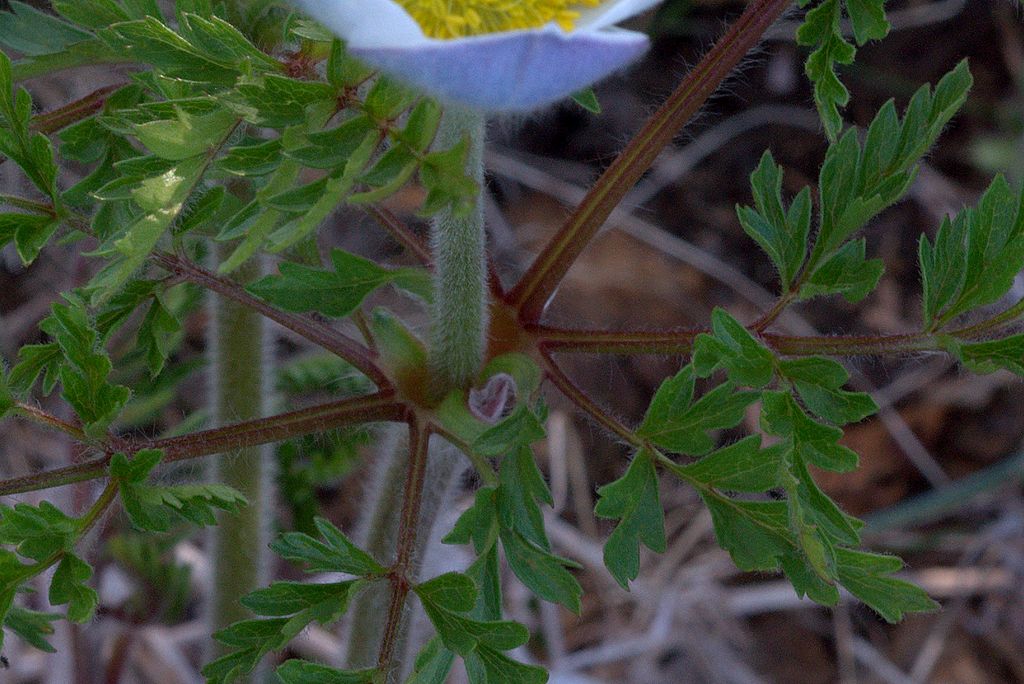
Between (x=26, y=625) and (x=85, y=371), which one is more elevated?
(x=85, y=371)

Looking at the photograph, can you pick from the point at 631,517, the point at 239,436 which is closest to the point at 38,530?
the point at 239,436

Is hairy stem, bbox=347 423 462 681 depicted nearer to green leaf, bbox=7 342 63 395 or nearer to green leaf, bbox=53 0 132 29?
green leaf, bbox=7 342 63 395

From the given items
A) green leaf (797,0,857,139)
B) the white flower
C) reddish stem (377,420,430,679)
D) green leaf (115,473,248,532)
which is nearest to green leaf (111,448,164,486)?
green leaf (115,473,248,532)

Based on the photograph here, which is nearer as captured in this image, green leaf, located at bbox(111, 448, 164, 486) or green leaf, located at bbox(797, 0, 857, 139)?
green leaf, located at bbox(111, 448, 164, 486)

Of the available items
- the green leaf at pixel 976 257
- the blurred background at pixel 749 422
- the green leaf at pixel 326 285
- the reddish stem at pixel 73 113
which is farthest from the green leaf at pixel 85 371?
the blurred background at pixel 749 422

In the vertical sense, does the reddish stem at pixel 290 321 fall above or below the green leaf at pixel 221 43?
below

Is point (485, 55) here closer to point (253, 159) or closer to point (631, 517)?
point (253, 159)

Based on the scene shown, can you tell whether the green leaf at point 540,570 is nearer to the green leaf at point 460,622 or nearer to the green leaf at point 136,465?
the green leaf at point 460,622
